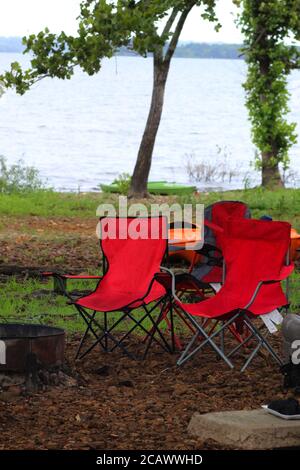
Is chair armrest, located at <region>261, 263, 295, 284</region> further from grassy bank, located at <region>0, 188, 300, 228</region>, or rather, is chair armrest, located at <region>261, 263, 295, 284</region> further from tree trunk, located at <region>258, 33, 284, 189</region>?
tree trunk, located at <region>258, 33, 284, 189</region>

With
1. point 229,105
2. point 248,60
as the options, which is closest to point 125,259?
point 248,60

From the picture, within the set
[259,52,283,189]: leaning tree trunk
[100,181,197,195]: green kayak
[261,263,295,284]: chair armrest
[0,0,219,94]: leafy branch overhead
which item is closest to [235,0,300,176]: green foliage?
[259,52,283,189]: leaning tree trunk

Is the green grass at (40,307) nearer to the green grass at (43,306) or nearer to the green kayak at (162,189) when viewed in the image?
the green grass at (43,306)

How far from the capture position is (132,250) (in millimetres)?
6910

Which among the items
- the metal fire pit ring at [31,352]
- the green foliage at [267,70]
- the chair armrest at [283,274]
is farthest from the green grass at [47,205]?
the metal fire pit ring at [31,352]

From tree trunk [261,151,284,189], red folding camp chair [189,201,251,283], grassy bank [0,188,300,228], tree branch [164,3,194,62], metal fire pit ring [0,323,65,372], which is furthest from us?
tree trunk [261,151,284,189]

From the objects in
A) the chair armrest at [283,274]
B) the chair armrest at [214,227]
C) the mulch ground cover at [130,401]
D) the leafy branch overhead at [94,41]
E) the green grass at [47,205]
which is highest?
the leafy branch overhead at [94,41]

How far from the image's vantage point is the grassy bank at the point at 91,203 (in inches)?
544

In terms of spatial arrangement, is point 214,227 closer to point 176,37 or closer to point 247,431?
point 247,431

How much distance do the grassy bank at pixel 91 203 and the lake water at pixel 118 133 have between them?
2.14 meters

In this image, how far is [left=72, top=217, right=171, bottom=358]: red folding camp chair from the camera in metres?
6.51

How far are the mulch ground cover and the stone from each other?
0.07 meters

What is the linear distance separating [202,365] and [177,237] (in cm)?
364

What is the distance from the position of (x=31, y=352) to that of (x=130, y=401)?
0.55 m
